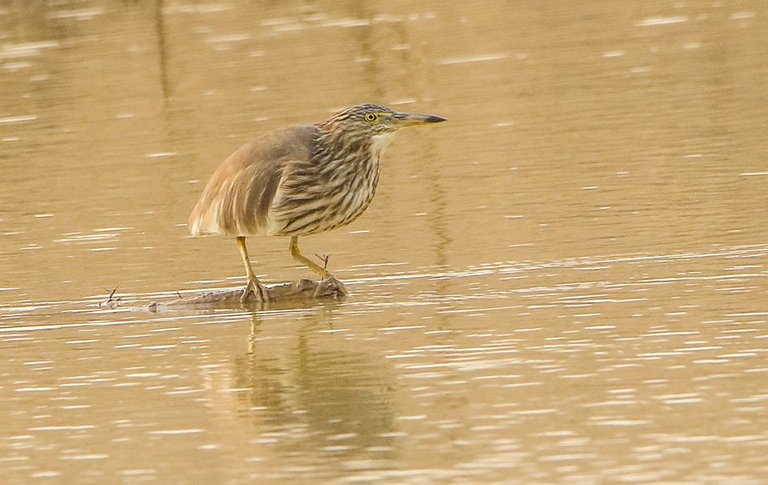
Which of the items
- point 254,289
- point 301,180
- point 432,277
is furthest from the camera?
point 432,277

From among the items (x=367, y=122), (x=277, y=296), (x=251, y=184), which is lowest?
(x=277, y=296)

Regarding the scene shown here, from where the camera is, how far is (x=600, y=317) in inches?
433

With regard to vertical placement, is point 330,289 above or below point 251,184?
below

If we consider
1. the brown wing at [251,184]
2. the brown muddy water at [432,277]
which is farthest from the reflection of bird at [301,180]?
the brown muddy water at [432,277]

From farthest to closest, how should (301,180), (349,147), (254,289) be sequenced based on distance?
(349,147) < (254,289) < (301,180)

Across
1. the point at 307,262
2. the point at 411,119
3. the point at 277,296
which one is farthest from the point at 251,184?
the point at 411,119

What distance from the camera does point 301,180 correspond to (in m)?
12.3

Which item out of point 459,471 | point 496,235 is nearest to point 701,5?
point 496,235

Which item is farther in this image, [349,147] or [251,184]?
[349,147]

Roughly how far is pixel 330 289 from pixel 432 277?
0.74m

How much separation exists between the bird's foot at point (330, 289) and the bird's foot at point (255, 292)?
0.36 metres

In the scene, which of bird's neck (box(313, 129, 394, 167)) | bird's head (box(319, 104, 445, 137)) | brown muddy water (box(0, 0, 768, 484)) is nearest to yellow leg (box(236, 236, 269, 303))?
brown muddy water (box(0, 0, 768, 484))

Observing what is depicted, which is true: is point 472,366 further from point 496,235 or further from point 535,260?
point 496,235

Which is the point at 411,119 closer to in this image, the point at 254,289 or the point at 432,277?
the point at 432,277
